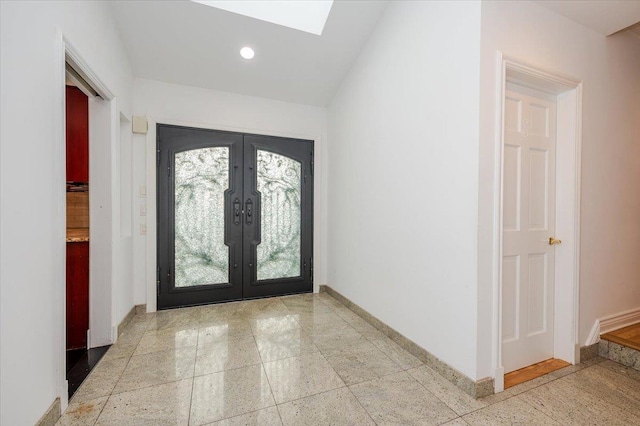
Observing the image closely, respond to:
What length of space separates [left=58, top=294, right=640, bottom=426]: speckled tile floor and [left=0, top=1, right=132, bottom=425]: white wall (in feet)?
1.42

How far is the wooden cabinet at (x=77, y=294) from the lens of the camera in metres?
2.35

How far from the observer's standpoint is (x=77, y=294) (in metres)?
2.35

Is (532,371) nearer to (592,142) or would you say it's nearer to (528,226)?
(528,226)

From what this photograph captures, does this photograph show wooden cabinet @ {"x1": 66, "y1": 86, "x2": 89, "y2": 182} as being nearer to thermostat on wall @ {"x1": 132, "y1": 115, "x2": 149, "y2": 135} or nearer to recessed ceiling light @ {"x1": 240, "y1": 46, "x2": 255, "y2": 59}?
thermostat on wall @ {"x1": 132, "y1": 115, "x2": 149, "y2": 135}

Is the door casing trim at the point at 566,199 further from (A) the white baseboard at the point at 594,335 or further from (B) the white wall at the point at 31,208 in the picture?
(B) the white wall at the point at 31,208

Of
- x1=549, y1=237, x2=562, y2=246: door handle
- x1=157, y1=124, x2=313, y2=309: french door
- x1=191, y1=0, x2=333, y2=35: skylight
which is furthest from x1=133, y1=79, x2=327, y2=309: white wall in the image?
x1=549, y1=237, x2=562, y2=246: door handle

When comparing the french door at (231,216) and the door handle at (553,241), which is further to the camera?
the french door at (231,216)

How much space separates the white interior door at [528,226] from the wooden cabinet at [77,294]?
3.31 metres

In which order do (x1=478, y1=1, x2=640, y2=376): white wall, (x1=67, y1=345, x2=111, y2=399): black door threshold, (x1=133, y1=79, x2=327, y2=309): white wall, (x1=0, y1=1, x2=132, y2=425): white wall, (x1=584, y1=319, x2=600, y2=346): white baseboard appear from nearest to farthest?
(x1=0, y1=1, x2=132, y2=425): white wall → (x1=478, y1=1, x2=640, y2=376): white wall → (x1=67, y1=345, x2=111, y2=399): black door threshold → (x1=584, y1=319, x2=600, y2=346): white baseboard → (x1=133, y1=79, x2=327, y2=309): white wall

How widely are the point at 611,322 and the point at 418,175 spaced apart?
205 centimetres

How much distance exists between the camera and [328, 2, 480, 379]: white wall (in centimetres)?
182

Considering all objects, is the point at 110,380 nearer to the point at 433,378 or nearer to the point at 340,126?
the point at 433,378

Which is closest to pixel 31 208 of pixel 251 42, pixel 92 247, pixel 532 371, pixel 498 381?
pixel 92 247

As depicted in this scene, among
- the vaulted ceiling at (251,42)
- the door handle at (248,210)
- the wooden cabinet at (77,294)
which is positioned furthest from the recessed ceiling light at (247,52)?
the wooden cabinet at (77,294)
